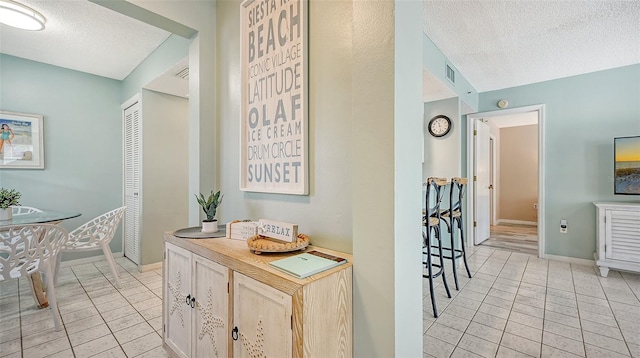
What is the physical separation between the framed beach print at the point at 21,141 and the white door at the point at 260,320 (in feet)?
12.3

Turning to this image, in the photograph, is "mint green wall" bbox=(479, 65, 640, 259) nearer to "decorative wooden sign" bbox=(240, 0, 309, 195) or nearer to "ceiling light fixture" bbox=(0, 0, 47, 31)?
"decorative wooden sign" bbox=(240, 0, 309, 195)

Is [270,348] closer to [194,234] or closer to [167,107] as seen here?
[194,234]

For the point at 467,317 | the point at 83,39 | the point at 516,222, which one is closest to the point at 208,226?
the point at 467,317

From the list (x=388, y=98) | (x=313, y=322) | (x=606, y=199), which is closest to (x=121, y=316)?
(x=313, y=322)

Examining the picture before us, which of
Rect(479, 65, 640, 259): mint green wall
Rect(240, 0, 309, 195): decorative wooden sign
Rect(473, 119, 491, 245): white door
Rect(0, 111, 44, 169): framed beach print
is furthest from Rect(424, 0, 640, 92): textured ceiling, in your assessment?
Rect(0, 111, 44, 169): framed beach print

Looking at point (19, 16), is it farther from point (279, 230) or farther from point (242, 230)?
point (279, 230)

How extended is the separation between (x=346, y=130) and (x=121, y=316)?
2.45 metres

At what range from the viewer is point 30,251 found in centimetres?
196

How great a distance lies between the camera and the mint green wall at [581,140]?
329cm

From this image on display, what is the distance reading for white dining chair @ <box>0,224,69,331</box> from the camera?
187cm

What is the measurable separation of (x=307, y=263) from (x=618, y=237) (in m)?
4.01

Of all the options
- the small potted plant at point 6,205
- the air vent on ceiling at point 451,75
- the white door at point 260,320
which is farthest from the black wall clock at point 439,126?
the small potted plant at point 6,205

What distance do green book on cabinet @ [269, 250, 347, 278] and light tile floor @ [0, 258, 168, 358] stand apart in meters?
1.37

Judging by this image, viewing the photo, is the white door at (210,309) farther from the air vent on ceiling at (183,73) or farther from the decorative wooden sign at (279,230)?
the air vent on ceiling at (183,73)
